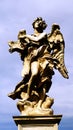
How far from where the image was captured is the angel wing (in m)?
15.0

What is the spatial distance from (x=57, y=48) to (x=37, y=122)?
261 cm

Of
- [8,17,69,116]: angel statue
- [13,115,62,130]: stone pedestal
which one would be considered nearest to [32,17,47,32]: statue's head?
[8,17,69,116]: angel statue

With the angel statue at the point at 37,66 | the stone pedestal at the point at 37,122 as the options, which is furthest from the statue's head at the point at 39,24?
the stone pedestal at the point at 37,122

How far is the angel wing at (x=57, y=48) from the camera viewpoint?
15031mm

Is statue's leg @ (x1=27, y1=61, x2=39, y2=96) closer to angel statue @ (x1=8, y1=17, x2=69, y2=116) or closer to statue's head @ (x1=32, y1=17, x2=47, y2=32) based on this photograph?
angel statue @ (x1=8, y1=17, x2=69, y2=116)

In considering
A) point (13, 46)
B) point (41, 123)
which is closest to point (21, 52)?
point (13, 46)

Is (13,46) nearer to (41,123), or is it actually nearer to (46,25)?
(46,25)

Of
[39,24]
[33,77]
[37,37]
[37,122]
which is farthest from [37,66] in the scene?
[37,122]

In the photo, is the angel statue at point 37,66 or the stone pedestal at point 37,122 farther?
the angel statue at point 37,66

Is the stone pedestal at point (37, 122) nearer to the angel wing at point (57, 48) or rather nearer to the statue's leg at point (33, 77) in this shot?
the statue's leg at point (33, 77)

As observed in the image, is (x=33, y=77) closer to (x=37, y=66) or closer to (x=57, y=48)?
(x=37, y=66)

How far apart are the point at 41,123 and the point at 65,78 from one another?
1743mm

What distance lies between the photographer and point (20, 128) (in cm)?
1406

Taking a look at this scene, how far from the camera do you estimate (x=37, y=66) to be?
1471 cm
